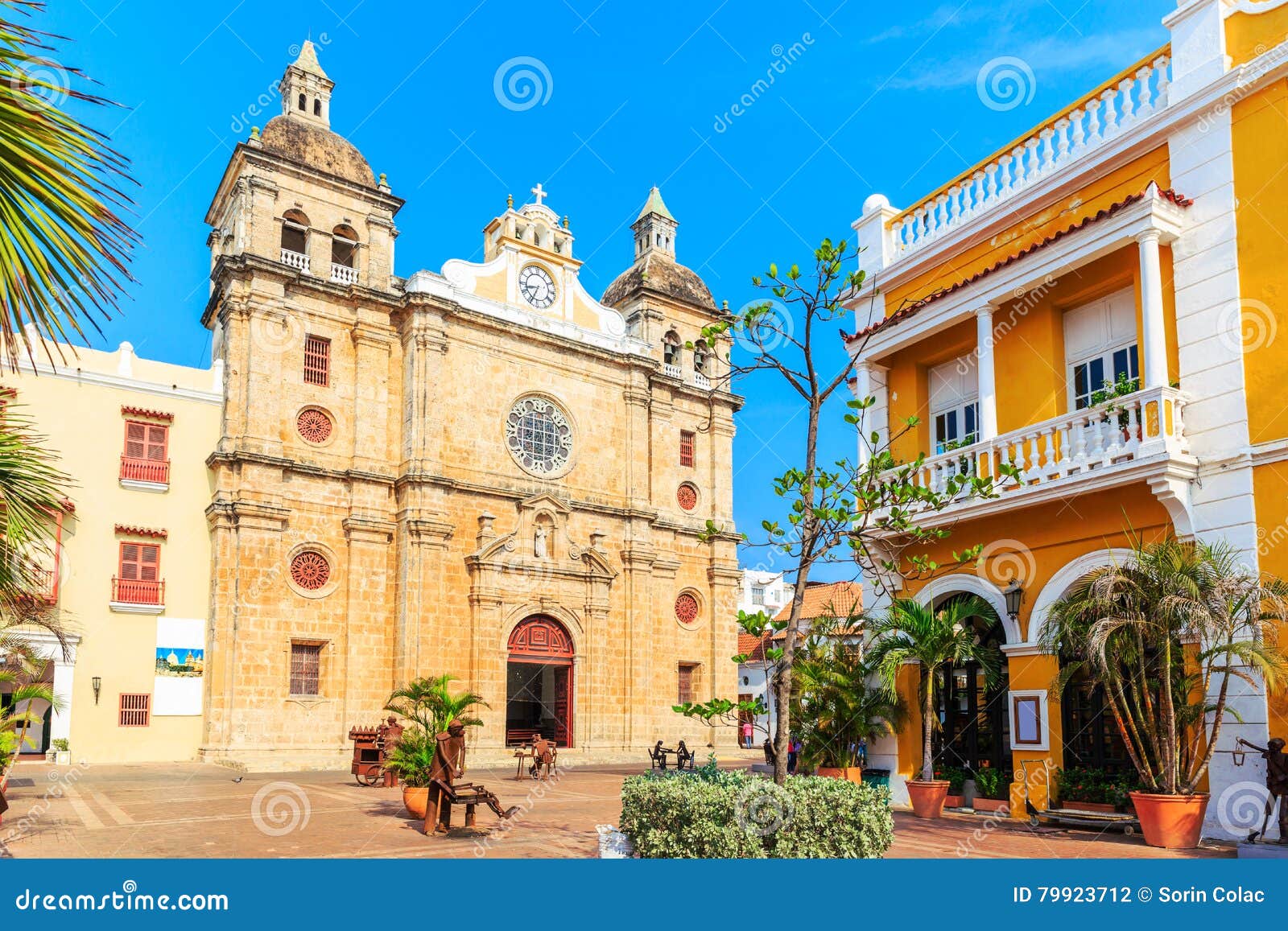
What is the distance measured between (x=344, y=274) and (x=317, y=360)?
293cm

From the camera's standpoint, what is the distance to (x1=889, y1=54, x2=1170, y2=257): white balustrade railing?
13.2 metres

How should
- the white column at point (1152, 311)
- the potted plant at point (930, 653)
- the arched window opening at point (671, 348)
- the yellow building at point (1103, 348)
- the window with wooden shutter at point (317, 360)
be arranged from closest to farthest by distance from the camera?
1. the yellow building at point (1103, 348)
2. the white column at point (1152, 311)
3. the potted plant at point (930, 653)
4. the window with wooden shutter at point (317, 360)
5. the arched window opening at point (671, 348)

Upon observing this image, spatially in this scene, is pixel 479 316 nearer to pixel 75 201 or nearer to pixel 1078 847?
pixel 1078 847

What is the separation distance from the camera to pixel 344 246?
3045cm

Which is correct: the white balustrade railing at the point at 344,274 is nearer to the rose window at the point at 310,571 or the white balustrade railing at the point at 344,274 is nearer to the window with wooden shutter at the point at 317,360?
the window with wooden shutter at the point at 317,360

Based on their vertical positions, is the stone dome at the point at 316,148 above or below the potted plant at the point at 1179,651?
above

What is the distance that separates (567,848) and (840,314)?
20.9 ft

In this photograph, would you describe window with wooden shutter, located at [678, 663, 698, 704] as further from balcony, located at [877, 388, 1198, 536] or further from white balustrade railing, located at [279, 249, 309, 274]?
balcony, located at [877, 388, 1198, 536]

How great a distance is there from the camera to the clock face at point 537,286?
3209cm

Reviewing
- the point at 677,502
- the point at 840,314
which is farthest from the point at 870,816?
the point at 677,502

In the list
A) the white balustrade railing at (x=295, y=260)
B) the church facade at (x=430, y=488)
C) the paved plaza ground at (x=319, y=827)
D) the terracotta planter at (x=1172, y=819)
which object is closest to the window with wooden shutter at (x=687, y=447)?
the church facade at (x=430, y=488)

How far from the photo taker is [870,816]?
26.2 feet

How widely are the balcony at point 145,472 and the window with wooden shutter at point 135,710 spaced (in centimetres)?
501

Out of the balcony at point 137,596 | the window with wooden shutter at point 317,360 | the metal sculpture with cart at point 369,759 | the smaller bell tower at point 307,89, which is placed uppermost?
the smaller bell tower at point 307,89
